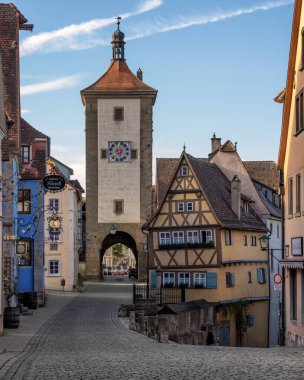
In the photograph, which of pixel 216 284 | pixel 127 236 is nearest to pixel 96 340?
pixel 216 284

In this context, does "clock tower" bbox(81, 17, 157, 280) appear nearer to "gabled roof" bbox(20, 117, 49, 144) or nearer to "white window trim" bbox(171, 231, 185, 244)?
"white window trim" bbox(171, 231, 185, 244)

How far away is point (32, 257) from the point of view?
150ft

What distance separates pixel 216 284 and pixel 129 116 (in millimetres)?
33749

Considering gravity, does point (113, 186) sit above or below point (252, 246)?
above

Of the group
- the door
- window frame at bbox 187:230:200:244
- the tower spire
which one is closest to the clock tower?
the tower spire

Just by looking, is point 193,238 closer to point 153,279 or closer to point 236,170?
point 153,279

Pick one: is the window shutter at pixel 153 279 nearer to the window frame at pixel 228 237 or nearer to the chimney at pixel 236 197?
the window frame at pixel 228 237

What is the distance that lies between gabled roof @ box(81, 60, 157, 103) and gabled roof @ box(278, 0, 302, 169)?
46.7 metres

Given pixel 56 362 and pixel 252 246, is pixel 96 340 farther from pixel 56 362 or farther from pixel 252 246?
pixel 252 246

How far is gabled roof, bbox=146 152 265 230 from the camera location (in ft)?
151

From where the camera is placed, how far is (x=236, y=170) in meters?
55.8

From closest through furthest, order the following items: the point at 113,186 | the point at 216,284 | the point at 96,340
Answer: the point at 96,340 → the point at 216,284 → the point at 113,186

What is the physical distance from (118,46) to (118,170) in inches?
550

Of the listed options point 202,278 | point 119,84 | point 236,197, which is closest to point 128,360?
point 202,278
